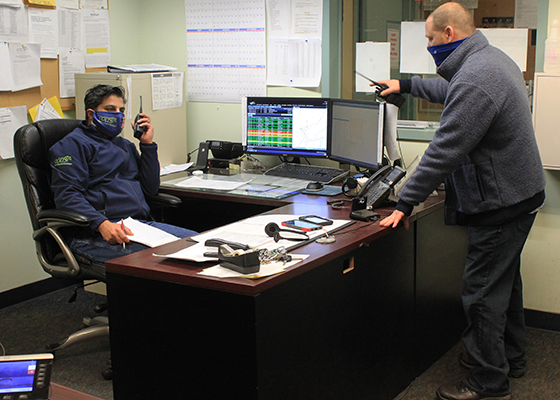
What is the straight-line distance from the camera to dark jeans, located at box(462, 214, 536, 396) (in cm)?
229

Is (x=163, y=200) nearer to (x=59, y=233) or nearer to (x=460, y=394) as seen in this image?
(x=59, y=233)

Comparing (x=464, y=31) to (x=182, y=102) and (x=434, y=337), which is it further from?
(x=182, y=102)

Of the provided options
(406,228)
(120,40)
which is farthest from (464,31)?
(120,40)

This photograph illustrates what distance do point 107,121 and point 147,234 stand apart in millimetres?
574

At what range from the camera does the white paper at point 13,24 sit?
3.21m

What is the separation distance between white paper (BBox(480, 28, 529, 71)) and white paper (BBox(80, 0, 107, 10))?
2.34 m

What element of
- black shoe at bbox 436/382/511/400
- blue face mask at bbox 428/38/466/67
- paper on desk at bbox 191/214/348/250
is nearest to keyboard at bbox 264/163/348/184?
paper on desk at bbox 191/214/348/250

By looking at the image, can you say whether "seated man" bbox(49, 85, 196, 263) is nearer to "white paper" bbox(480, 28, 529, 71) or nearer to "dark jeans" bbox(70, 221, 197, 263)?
"dark jeans" bbox(70, 221, 197, 263)

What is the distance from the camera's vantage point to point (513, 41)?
295cm

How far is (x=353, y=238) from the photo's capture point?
6.96 ft

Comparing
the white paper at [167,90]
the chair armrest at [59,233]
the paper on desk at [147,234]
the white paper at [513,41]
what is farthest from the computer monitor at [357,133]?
the chair armrest at [59,233]

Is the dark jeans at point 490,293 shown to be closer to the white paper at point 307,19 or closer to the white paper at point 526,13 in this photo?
the white paper at point 526,13

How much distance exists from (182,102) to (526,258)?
2.22 m

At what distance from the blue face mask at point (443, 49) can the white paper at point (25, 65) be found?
224cm
